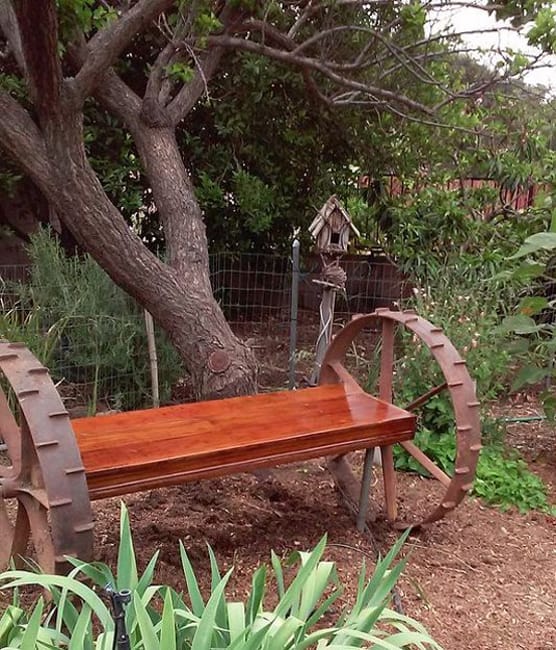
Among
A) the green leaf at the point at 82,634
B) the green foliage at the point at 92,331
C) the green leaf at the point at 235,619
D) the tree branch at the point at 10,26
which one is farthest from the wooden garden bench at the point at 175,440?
the tree branch at the point at 10,26

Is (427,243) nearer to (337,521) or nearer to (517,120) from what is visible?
(517,120)

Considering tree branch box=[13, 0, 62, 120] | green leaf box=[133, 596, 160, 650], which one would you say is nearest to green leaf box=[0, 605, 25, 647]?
green leaf box=[133, 596, 160, 650]

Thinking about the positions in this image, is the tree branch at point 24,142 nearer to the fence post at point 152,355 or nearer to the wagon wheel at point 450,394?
the fence post at point 152,355

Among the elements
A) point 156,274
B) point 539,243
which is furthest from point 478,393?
point 156,274

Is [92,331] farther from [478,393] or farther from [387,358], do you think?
[478,393]

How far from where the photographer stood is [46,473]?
6.36 ft

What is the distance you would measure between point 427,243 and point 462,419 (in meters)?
3.69

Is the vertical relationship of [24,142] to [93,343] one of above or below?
above

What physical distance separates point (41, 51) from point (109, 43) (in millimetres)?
416

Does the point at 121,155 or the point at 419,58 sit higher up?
the point at 419,58

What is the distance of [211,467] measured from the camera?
2.39 metres

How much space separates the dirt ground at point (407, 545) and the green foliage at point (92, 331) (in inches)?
53.7

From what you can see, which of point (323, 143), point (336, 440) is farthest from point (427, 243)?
point (336, 440)

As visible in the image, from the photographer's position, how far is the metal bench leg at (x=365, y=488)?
9.86ft
